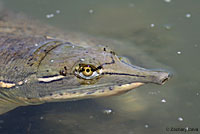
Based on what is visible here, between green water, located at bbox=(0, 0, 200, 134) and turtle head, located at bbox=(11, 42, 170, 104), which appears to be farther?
green water, located at bbox=(0, 0, 200, 134)

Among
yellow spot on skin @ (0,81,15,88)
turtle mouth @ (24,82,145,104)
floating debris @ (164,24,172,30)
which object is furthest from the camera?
floating debris @ (164,24,172,30)

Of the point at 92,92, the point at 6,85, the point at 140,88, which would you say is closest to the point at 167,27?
the point at 140,88

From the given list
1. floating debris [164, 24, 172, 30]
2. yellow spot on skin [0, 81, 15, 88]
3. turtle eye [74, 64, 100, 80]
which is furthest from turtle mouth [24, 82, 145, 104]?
floating debris [164, 24, 172, 30]

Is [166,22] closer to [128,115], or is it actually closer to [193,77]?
[193,77]

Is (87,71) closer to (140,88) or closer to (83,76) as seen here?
(83,76)

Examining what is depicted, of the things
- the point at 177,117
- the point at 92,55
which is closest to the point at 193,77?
the point at 177,117

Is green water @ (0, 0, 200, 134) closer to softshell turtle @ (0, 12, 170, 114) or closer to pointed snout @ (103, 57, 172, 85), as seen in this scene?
softshell turtle @ (0, 12, 170, 114)

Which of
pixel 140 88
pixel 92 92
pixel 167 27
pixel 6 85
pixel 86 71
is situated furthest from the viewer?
pixel 167 27

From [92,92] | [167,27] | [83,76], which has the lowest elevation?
[92,92]
